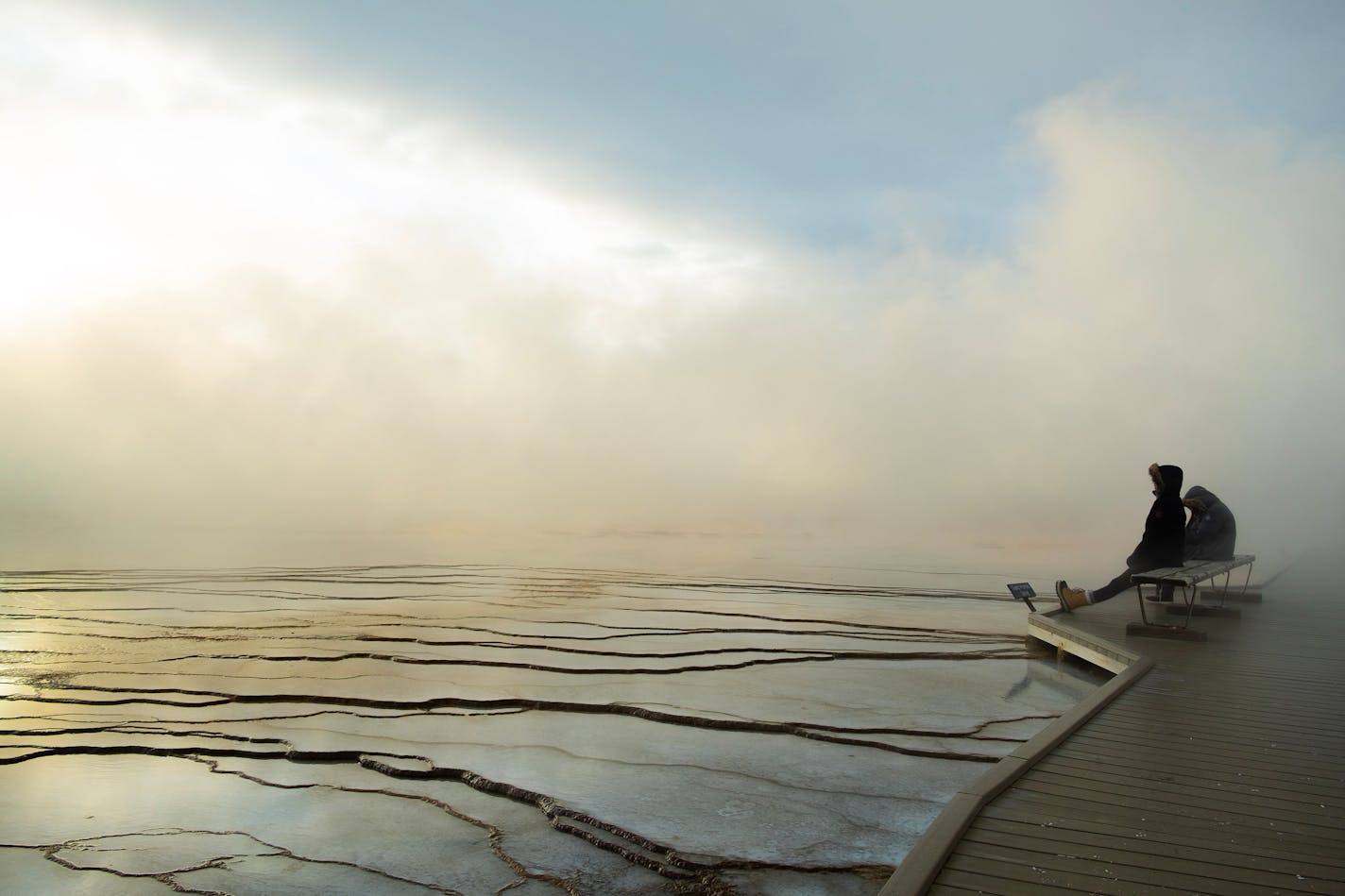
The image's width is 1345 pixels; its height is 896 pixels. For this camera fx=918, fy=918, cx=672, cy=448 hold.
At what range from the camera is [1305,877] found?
2260 millimetres

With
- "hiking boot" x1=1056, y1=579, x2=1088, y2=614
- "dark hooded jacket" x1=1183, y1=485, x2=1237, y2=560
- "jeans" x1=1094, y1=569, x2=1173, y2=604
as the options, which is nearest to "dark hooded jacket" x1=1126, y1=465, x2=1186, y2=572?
"jeans" x1=1094, y1=569, x2=1173, y2=604

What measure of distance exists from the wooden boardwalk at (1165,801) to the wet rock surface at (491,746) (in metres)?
0.55

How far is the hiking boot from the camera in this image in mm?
7609

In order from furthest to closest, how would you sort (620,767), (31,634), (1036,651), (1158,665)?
(31,634), (1036,651), (1158,665), (620,767)

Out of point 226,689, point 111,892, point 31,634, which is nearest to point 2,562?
point 31,634

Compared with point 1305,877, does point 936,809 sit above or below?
below

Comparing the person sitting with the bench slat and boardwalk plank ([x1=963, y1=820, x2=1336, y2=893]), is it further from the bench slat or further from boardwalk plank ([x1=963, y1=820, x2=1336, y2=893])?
boardwalk plank ([x1=963, y1=820, x2=1336, y2=893])

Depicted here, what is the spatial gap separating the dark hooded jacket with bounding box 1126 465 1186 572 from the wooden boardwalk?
2.39 m

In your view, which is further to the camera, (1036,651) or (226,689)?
(1036,651)

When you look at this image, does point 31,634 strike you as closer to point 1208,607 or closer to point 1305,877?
Answer: point 1305,877

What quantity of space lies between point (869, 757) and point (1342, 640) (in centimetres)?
417

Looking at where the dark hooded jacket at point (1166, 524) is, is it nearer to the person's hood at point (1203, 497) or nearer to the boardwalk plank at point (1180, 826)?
the person's hood at point (1203, 497)

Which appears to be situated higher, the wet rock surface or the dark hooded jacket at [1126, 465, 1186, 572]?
the dark hooded jacket at [1126, 465, 1186, 572]

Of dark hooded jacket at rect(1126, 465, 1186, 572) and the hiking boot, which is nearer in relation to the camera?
dark hooded jacket at rect(1126, 465, 1186, 572)
